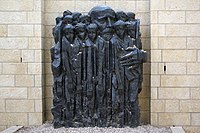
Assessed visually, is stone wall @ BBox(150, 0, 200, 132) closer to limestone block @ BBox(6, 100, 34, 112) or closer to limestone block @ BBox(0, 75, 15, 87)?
limestone block @ BBox(6, 100, 34, 112)

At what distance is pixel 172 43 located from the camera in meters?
6.91

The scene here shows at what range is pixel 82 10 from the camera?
7.25 metres

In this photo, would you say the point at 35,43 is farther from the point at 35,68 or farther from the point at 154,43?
the point at 154,43

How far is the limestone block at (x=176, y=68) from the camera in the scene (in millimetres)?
6906

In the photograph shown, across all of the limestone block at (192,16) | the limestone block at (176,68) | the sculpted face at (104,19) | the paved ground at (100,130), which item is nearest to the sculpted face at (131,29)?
the sculpted face at (104,19)

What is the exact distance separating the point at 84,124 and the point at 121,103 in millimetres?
674

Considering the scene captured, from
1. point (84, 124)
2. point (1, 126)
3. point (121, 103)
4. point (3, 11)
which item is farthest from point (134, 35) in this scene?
point (1, 126)

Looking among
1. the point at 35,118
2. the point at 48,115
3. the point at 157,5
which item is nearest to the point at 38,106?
the point at 35,118

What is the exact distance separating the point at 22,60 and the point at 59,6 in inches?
45.1

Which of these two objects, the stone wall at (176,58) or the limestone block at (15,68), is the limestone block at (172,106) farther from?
the limestone block at (15,68)

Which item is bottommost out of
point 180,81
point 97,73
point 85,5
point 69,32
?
point 180,81

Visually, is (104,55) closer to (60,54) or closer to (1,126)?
(60,54)

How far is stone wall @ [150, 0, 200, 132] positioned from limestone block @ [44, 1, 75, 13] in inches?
55.2

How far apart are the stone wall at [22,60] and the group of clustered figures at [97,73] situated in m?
0.50
